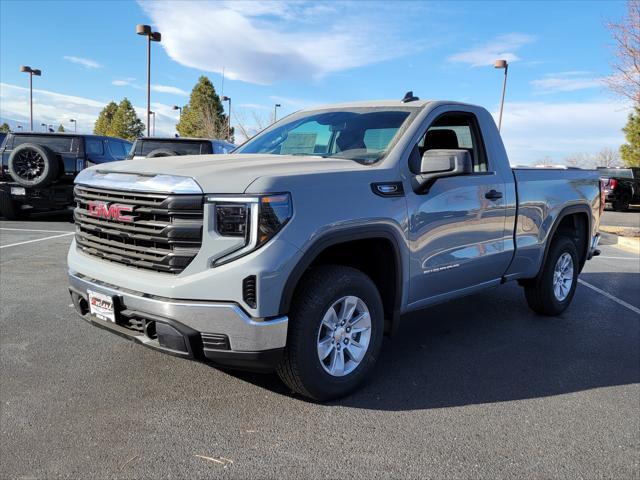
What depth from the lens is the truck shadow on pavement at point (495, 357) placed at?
138 inches

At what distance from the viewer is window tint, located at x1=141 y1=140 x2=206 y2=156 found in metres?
10.5

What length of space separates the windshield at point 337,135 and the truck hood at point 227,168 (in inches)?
12.4

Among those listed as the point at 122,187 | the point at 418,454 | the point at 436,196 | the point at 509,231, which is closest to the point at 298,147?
the point at 436,196

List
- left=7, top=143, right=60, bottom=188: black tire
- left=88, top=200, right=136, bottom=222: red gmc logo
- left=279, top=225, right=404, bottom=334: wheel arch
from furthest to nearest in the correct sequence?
1. left=7, top=143, right=60, bottom=188: black tire
2. left=88, top=200, right=136, bottom=222: red gmc logo
3. left=279, top=225, right=404, bottom=334: wheel arch

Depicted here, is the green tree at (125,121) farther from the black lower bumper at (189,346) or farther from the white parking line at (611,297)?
the black lower bumper at (189,346)

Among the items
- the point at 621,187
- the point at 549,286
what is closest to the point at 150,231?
the point at 549,286

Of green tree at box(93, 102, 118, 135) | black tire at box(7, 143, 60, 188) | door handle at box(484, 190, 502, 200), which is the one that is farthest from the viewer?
green tree at box(93, 102, 118, 135)

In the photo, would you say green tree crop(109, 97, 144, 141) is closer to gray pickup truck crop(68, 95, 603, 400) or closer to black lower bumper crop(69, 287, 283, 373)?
gray pickup truck crop(68, 95, 603, 400)

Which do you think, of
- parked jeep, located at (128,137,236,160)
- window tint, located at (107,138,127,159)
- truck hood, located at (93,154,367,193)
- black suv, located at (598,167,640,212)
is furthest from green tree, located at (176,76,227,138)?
truck hood, located at (93,154,367,193)

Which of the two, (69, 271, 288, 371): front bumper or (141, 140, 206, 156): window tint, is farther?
(141, 140, 206, 156): window tint

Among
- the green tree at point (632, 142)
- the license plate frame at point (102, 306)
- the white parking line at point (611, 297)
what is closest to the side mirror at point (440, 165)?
the license plate frame at point (102, 306)

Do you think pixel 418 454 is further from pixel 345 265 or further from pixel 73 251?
pixel 73 251

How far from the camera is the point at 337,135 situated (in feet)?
13.6

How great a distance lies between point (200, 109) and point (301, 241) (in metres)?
35.7
